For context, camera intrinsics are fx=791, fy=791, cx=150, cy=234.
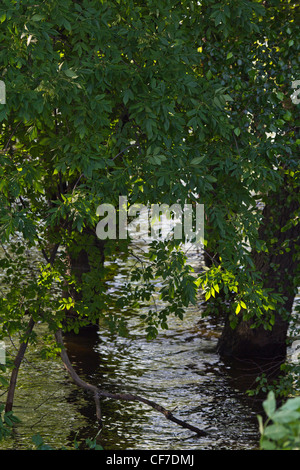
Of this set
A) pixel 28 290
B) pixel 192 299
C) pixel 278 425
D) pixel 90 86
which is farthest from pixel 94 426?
pixel 278 425

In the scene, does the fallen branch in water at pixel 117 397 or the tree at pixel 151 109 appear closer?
the tree at pixel 151 109

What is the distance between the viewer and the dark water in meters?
8.80

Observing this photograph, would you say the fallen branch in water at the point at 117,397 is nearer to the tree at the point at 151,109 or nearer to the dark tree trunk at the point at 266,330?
the tree at the point at 151,109

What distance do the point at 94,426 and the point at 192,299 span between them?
331 centimetres

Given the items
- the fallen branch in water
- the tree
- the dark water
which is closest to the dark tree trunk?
the dark water

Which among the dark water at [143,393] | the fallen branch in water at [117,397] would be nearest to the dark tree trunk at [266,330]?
the dark water at [143,393]

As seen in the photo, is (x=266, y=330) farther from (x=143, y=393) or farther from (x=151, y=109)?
(x=151, y=109)

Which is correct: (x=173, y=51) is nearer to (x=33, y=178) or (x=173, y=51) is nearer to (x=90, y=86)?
(x=90, y=86)

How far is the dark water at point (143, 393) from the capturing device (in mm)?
8805

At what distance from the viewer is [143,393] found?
33.9 feet

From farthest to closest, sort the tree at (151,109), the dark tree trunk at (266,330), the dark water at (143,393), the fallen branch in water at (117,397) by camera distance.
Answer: the dark tree trunk at (266,330)
the dark water at (143,393)
the fallen branch in water at (117,397)
the tree at (151,109)

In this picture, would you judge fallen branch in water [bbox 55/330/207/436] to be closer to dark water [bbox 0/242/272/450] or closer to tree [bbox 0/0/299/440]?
dark water [bbox 0/242/272/450]

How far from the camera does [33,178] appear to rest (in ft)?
18.8
